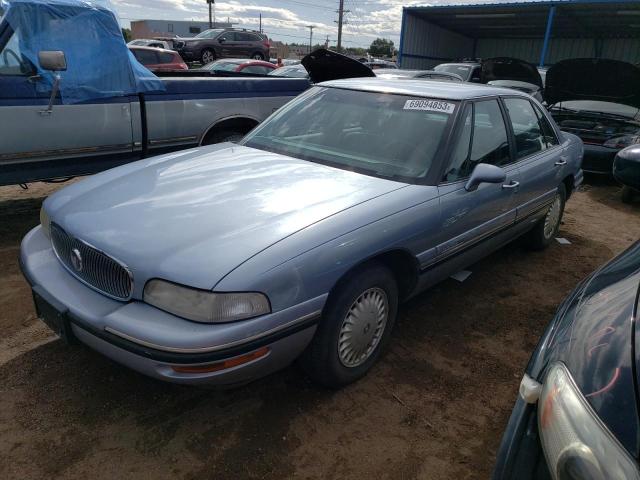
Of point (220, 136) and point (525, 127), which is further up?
point (525, 127)

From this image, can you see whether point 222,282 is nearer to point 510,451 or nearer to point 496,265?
point 510,451

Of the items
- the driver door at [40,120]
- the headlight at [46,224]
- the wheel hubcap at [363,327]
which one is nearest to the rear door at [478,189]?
the wheel hubcap at [363,327]

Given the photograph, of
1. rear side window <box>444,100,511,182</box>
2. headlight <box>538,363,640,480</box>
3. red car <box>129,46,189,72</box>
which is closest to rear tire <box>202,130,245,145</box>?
rear side window <box>444,100,511,182</box>

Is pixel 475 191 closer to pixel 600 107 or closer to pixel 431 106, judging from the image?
pixel 431 106

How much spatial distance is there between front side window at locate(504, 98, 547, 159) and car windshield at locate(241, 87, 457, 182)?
88 centimetres

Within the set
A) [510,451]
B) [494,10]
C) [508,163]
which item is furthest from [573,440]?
[494,10]

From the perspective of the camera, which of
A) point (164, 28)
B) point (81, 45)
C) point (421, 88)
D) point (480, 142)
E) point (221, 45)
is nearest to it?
point (480, 142)

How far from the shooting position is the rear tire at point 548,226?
15.1 ft

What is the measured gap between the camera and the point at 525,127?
3.94 metres

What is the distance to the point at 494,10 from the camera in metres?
20.3

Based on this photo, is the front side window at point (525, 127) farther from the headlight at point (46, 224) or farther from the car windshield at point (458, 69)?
the car windshield at point (458, 69)

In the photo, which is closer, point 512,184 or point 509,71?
point 512,184

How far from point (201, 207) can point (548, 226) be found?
143 inches

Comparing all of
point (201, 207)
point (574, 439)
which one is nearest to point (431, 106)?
point (201, 207)
